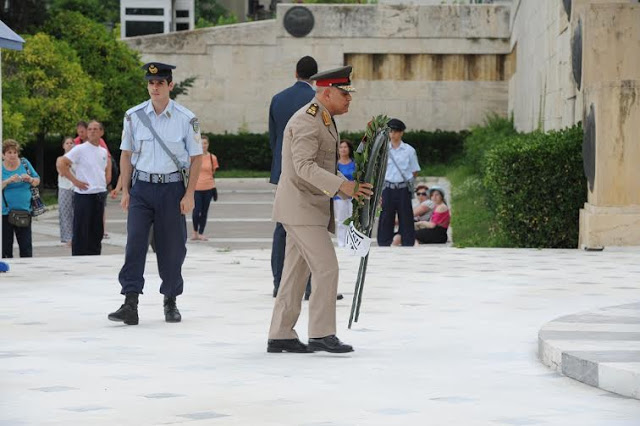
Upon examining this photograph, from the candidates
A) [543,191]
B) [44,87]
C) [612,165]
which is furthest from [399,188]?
[44,87]

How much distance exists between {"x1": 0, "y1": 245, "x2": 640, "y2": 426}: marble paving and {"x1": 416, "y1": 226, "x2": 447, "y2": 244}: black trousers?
5414 millimetres

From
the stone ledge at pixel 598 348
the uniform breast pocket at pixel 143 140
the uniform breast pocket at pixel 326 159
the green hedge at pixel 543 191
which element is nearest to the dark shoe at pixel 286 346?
the uniform breast pocket at pixel 326 159

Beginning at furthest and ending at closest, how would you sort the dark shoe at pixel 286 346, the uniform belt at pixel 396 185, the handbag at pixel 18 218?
the uniform belt at pixel 396 185 → the handbag at pixel 18 218 → the dark shoe at pixel 286 346

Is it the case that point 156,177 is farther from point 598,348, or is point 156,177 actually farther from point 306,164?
point 598,348

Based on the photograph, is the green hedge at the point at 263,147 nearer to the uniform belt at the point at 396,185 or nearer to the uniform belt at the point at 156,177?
the uniform belt at the point at 396,185

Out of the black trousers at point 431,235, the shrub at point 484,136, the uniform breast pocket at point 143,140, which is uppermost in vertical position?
the uniform breast pocket at point 143,140

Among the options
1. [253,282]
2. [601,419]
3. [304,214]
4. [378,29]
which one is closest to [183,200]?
[304,214]

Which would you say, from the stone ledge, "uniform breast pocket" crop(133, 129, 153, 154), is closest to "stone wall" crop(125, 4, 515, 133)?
"uniform breast pocket" crop(133, 129, 153, 154)

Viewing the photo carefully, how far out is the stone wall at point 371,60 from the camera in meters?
44.7

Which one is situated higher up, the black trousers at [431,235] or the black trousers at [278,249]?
the black trousers at [278,249]

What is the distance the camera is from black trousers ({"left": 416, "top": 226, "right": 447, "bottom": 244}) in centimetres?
2044

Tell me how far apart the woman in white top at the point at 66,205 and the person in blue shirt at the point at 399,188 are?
12.8ft

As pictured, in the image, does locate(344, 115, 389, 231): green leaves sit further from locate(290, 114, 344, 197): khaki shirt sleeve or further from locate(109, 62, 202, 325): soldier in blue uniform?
locate(109, 62, 202, 325): soldier in blue uniform

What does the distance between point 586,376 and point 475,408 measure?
1.07m
